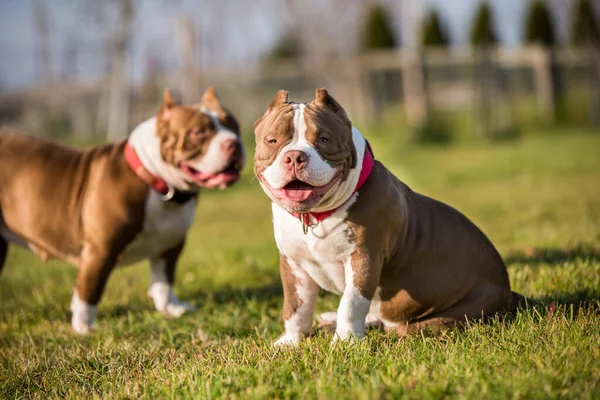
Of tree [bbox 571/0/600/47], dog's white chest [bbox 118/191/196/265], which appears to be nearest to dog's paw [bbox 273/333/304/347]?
dog's white chest [bbox 118/191/196/265]

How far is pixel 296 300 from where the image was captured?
141 inches

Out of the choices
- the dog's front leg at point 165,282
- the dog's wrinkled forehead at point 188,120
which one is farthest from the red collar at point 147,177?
the dog's front leg at point 165,282

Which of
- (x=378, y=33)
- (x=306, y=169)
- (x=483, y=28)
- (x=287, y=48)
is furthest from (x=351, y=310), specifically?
(x=287, y=48)

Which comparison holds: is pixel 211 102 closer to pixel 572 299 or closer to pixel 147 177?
pixel 147 177

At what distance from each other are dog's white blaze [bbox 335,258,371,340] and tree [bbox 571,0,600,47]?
23.0 metres

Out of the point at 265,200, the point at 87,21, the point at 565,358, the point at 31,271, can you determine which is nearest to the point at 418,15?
the point at 87,21

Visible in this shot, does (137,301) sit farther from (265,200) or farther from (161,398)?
(265,200)

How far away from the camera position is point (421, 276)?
3.48 meters

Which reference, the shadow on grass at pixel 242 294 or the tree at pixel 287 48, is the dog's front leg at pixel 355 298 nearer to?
the shadow on grass at pixel 242 294

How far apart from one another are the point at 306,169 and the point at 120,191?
6.58 feet

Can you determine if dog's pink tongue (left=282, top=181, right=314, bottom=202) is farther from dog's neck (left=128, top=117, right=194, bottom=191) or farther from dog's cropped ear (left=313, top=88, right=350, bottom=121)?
dog's neck (left=128, top=117, right=194, bottom=191)

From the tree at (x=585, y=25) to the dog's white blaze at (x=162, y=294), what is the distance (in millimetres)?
21947

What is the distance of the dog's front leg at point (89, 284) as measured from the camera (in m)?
4.64

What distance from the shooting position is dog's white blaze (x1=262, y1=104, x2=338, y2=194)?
3010 millimetres
